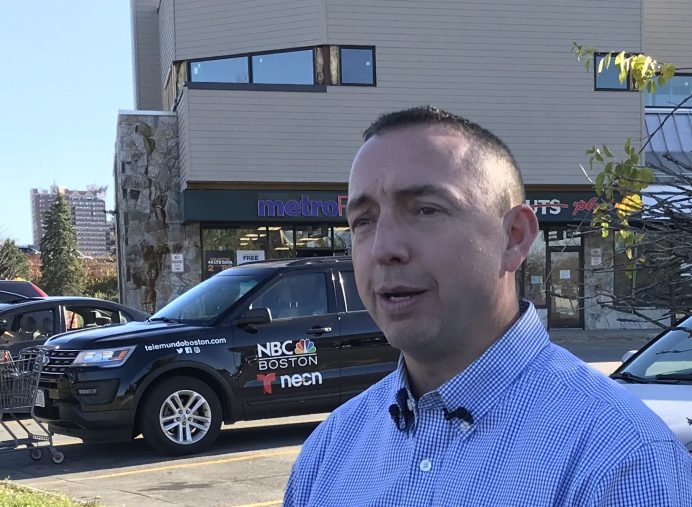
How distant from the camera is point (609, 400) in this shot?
135 centimetres

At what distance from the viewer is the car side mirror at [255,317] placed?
7883 mm

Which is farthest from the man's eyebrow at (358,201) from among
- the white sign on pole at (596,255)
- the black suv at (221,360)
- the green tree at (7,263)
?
the green tree at (7,263)

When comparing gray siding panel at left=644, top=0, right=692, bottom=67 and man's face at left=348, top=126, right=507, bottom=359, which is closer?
man's face at left=348, top=126, right=507, bottom=359

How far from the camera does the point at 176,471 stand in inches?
277

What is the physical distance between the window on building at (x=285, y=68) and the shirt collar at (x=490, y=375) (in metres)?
19.0

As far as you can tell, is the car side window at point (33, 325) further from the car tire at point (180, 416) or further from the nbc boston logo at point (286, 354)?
the nbc boston logo at point (286, 354)

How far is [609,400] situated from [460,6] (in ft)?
67.0

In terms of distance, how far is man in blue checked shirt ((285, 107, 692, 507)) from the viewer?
129cm

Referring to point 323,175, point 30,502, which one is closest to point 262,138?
point 323,175

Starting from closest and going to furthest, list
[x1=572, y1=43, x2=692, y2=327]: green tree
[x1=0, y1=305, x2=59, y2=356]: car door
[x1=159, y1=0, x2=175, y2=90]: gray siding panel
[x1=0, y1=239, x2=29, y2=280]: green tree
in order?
[x1=572, y1=43, x2=692, y2=327]: green tree → [x1=0, y1=305, x2=59, y2=356]: car door → [x1=159, y1=0, x2=175, y2=90]: gray siding panel → [x1=0, y1=239, x2=29, y2=280]: green tree

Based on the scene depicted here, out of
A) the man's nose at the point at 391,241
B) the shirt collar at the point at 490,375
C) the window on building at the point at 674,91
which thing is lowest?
the shirt collar at the point at 490,375

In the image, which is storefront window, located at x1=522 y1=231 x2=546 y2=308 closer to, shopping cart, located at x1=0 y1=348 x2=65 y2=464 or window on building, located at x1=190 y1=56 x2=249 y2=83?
window on building, located at x1=190 y1=56 x2=249 y2=83

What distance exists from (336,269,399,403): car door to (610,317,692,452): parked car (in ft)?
10.4

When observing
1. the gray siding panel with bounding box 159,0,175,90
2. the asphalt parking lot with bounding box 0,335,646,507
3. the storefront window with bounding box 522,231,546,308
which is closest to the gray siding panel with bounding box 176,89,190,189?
the gray siding panel with bounding box 159,0,175,90
